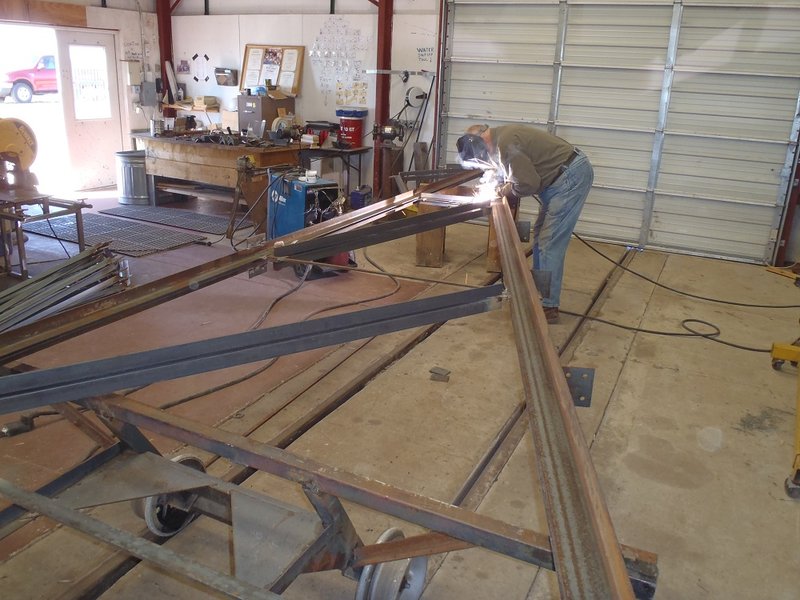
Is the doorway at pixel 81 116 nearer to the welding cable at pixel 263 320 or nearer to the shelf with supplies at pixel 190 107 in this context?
the shelf with supplies at pixel 190 107

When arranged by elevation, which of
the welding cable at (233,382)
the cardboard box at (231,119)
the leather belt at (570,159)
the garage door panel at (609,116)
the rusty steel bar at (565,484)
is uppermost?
the garage door panel at (609,116)

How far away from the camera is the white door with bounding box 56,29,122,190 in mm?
8383

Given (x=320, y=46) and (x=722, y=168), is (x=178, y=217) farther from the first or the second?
(x=722, y=168)

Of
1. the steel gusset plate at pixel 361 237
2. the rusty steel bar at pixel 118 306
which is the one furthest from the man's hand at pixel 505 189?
the rusty steel bar at pixel 118 306

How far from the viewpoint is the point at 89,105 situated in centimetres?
873

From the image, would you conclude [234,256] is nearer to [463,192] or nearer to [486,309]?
[486,309]

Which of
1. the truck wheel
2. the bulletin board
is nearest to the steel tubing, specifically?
the bulletin board

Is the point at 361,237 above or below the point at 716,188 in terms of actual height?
above

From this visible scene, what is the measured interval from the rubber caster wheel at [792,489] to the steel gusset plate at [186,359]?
1.96m

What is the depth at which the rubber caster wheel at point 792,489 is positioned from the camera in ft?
8.89

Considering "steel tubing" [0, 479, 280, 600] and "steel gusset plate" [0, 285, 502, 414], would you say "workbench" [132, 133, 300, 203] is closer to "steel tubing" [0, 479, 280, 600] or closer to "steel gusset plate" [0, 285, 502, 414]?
"steel gusset plate" [0, 285, 502, 414]

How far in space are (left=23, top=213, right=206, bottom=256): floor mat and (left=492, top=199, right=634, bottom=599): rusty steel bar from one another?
4.88 m

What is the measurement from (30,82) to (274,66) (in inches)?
229

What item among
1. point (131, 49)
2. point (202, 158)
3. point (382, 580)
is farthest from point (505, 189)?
point (131, 49)
